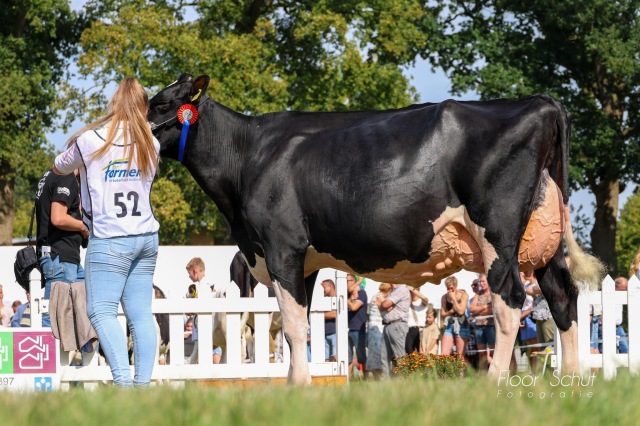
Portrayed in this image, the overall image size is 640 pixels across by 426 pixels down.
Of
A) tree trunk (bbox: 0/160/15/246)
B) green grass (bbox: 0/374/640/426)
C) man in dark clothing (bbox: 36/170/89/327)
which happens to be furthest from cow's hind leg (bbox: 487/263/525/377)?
tree trunk (bbox: 0/160/15/246)

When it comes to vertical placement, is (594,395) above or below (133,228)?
below

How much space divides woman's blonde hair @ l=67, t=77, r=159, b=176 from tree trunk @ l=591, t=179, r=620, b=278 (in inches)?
1067

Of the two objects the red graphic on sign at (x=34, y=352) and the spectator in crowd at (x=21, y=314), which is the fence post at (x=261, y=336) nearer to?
the red graphic on sign at (x=34, y=352)

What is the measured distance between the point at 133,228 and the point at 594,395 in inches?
135

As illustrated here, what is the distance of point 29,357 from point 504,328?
5.39 m

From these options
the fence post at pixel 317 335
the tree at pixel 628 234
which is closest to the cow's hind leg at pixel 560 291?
the fence post at pixel 317 335

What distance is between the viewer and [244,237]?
8.11 meters

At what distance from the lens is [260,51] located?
103 feet

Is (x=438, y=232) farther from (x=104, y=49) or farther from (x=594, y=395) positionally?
(x=104, y=49)

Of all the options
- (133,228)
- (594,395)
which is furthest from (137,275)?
(594,395)

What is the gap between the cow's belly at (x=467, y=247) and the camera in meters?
7.22

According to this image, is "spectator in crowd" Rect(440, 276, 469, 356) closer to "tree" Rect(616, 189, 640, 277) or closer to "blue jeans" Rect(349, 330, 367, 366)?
"blue jeans" Rect(349, 330, 367, 366)

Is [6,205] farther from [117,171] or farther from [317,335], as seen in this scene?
[117,171]

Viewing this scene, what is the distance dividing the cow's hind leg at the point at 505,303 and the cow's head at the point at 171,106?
112 inches
